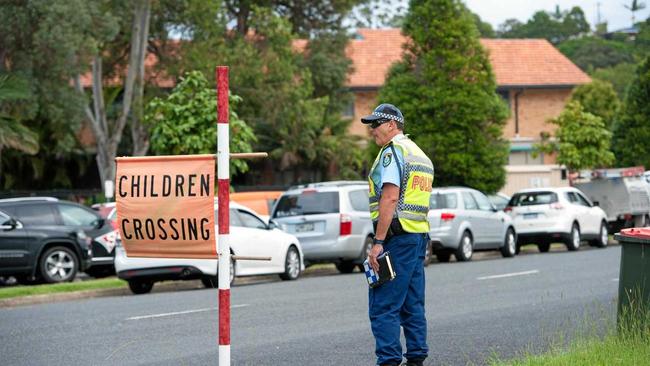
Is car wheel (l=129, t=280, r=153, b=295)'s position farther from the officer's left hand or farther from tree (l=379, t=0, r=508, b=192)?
tree (l=379, t=0, r=508, b=192)

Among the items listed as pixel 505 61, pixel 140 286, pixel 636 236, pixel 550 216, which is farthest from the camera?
pixel 505 61

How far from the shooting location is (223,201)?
6.75 meters

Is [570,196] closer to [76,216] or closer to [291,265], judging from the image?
[291,265]

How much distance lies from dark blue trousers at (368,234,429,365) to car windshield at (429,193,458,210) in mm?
18277

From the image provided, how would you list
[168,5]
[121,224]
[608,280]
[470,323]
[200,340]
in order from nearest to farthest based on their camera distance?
1. [121,224]
2. [200,340]
3. [470,323]
4. [608,280]
5. [168,5]

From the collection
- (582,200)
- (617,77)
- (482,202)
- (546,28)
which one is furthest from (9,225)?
(546,28)

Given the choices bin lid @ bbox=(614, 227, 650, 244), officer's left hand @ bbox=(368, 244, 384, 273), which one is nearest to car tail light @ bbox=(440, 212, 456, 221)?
bin lid @ bbox=(614, 227, 650, 244)

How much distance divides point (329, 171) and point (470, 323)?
36.5 m

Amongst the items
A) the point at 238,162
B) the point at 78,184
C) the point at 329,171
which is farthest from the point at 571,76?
the point at 238,162

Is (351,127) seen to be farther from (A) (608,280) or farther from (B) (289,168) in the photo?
(A) (608,280)

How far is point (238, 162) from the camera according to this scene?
2945cm

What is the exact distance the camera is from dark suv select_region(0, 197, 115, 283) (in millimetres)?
21109

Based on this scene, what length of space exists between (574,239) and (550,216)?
3.36ft

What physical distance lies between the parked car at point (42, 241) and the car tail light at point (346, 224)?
4709mm
